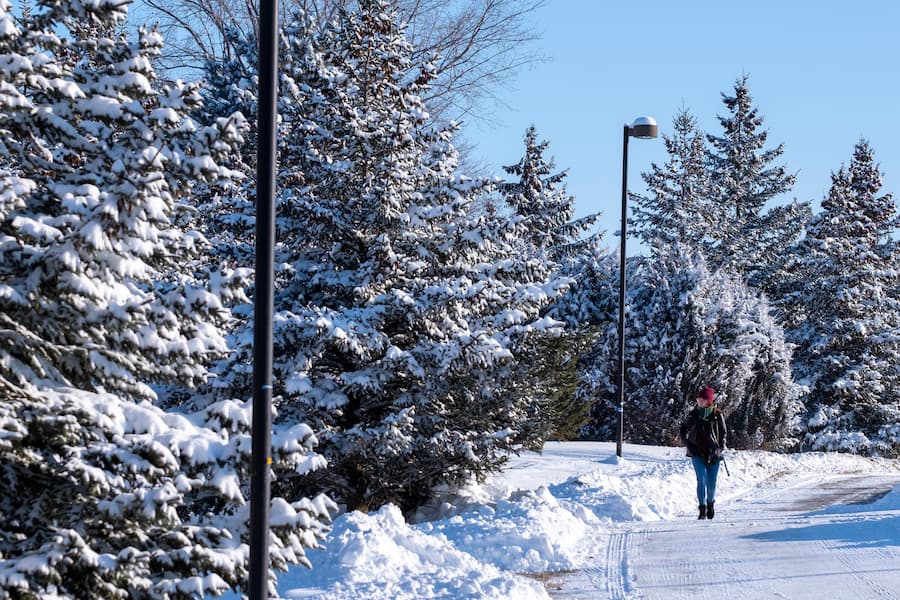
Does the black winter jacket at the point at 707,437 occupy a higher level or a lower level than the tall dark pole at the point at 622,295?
lower

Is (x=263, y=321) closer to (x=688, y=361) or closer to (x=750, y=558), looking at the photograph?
(x=750, y=558)

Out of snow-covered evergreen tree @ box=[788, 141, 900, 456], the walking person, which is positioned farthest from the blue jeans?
snow-covered evergreen tree @ box=[788, 141, 900, 456]

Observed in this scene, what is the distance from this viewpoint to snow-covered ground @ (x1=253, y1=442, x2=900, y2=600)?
8344 mm

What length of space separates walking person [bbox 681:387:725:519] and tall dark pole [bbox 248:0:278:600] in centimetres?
768

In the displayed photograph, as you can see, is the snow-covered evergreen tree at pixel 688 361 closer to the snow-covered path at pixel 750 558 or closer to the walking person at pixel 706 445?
the snow-covered path at pixel 750 558

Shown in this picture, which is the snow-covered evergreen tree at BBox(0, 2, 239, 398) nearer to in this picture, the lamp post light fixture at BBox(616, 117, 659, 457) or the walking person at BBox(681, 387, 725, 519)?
the walking person at BBox(681, 387, 725, 519)

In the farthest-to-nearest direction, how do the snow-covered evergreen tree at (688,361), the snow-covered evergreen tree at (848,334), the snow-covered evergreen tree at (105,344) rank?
1. the snow-covered evergreen tree at (848,334)
2. the snow-covered evergreen tree at (688,361)
3. the snow-covered evergreen tree at (105,344)

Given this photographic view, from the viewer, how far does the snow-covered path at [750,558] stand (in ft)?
27.7

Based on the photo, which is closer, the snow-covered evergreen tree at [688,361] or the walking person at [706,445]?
the walking person at [706,445]

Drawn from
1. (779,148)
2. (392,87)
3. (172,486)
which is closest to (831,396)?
(779,148)

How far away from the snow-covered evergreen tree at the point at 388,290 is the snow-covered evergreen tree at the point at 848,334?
2411 centimetres

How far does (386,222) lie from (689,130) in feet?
142

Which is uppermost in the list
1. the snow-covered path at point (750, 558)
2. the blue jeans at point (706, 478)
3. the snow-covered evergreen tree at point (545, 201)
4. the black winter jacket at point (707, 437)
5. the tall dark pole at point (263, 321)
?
the snow-covered evergreen tree at point (545, 201)

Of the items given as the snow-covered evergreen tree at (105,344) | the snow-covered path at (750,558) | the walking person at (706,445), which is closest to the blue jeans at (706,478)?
the walking person at (706,445)
